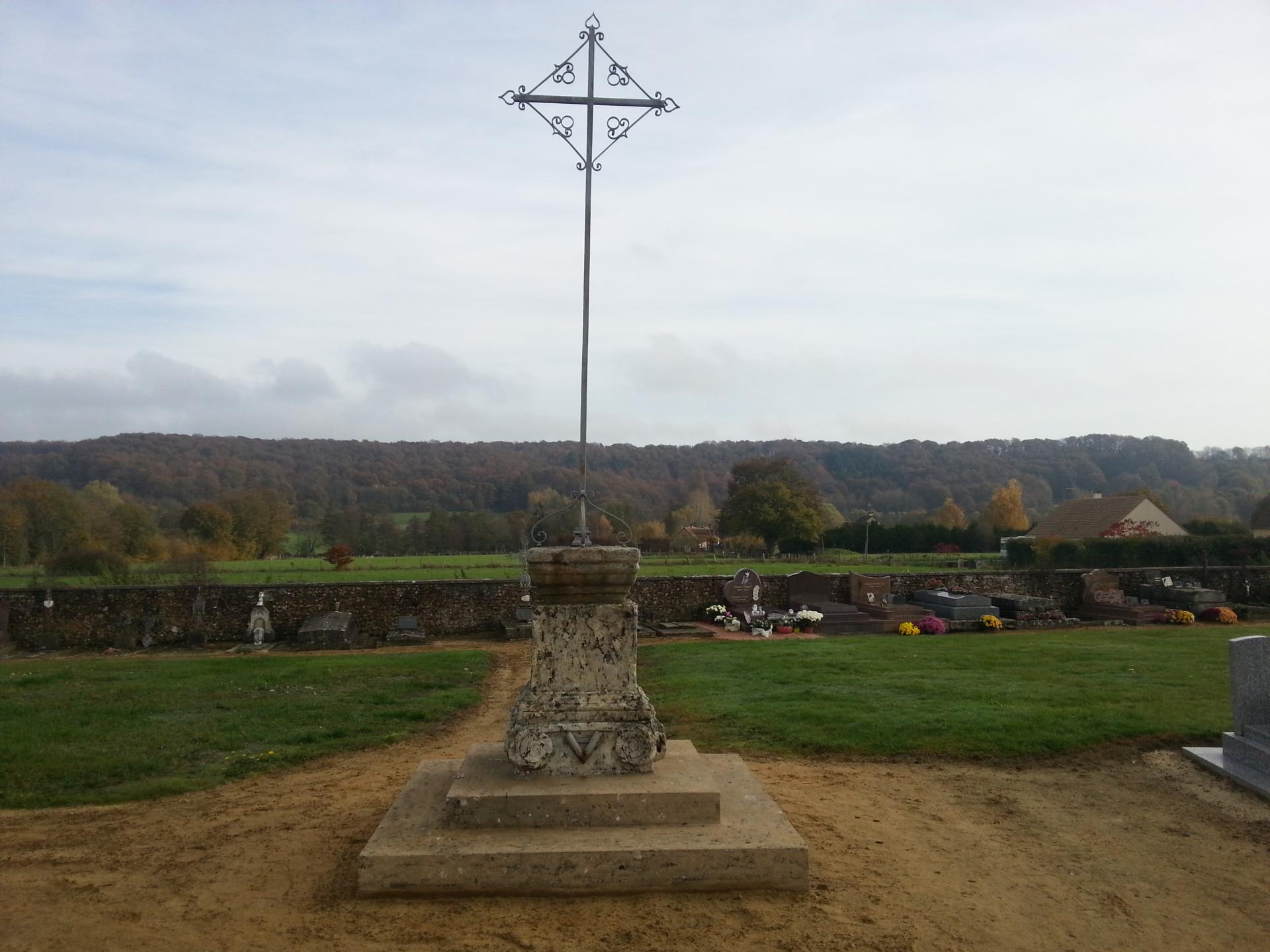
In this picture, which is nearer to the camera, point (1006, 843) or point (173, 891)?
point (173, 891)

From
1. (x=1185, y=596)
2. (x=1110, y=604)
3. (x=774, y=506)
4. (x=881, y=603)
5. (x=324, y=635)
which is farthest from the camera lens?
(x=774, y=506)

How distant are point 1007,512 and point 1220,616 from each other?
125ft

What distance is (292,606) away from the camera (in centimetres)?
1964

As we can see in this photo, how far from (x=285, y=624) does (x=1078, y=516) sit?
128ft

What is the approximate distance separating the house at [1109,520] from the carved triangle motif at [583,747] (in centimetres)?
3902

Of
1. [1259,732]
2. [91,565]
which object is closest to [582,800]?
[1259,732]

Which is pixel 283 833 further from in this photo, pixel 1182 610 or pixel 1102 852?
pixel 1182 610

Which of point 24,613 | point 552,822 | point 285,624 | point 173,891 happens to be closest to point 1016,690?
point 552,822

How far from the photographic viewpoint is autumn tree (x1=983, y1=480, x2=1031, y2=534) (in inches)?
2151

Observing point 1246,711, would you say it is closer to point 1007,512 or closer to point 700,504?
point 700,504

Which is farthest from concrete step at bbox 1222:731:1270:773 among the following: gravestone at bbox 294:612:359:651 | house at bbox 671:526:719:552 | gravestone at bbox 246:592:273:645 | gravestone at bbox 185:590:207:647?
house at bbox 671:526:719:552

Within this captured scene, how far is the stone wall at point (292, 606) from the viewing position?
62.2 ft

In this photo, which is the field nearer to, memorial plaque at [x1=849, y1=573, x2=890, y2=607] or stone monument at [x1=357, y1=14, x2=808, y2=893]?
memorial plaque at [x1=849, y1=573, x2=890, y2=607]

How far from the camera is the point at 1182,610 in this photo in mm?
20688
